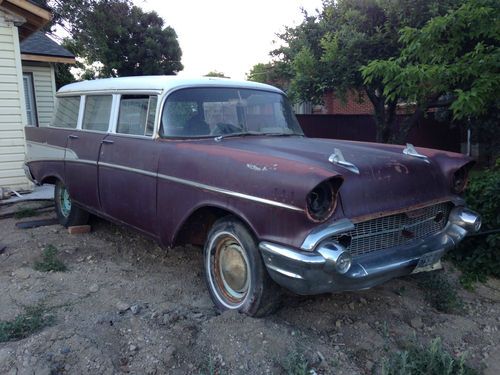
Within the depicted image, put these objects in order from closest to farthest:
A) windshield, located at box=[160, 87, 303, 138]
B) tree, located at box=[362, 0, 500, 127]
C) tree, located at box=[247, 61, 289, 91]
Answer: windshield, located at box=[160, 87, 303, 138] < tree, located at box=[362, 0, 500, 127] < tree, located at box=[247, 61, 289, 91]

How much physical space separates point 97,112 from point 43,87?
6.73m

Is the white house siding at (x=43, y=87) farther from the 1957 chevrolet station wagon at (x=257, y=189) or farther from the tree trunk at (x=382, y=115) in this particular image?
the tree trunk at (x=382, y=115)

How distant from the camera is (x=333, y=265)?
107 inches

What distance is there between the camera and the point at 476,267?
4449 mm

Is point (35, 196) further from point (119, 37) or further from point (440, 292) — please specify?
point (119, 37)

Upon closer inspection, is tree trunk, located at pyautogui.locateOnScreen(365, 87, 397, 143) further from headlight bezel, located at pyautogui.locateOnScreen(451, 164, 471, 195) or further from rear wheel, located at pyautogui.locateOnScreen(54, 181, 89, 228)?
rear wheel, located at pyautogui.locateOnScreen(54, 181, 89, 228)

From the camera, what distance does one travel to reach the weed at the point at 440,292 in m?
3.80

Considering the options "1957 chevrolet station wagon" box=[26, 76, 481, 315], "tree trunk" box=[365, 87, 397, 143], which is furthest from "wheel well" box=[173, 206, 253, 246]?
"tree trunk" box=[365, 87, 397, 143]

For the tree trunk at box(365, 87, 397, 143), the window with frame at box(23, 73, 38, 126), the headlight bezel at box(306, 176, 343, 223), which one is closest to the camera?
the headlight bezel at box(306, 176, 343, 223)

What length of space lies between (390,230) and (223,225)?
1183 millimetres

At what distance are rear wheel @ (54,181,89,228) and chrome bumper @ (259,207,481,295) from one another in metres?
3.36

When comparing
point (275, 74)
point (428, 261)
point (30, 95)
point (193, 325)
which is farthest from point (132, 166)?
point (30, 95)

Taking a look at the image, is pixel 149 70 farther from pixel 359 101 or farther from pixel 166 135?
pixel 166 135

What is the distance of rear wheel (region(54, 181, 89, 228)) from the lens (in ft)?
18.3
